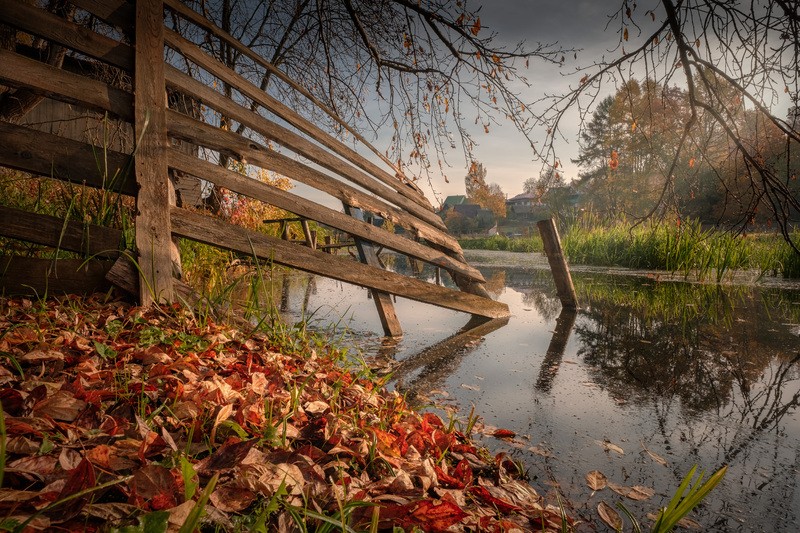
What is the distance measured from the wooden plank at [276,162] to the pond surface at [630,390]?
1202mm

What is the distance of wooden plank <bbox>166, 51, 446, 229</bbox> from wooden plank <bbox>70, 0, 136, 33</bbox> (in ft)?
0.77

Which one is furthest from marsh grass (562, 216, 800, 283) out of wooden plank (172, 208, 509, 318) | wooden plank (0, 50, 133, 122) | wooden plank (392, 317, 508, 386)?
wooden plank (0, 50, 133, 122)

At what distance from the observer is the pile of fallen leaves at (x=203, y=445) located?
2.92 ft

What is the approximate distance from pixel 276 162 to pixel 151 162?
845mm

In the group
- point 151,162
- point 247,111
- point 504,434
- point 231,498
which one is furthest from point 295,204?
point 231,498

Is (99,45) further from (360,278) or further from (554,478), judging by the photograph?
(554,478)

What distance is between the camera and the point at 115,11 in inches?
95.0

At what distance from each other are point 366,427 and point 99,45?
258 centimetres

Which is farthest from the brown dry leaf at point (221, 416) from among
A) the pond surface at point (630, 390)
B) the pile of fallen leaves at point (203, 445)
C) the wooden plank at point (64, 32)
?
the wooden plank at point (64, 32)

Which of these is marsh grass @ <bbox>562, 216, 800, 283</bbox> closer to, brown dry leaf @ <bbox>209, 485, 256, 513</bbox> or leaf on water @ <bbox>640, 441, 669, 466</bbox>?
leaf on water @ <bbox>640, 441, 669, 466</bbox>

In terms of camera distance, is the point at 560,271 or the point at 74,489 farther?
the point at 560,271

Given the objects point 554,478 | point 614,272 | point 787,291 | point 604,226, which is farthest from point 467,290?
point 604,226

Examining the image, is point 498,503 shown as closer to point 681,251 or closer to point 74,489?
point 74,489

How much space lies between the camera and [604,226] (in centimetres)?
1483
